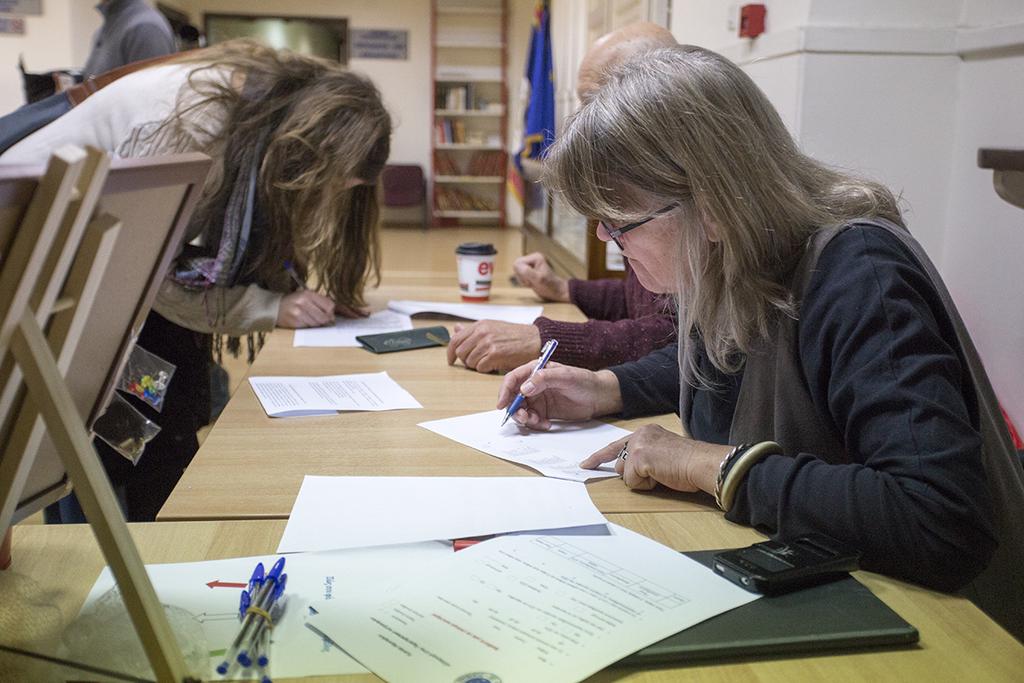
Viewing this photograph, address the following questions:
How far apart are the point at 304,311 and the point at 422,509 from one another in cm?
111

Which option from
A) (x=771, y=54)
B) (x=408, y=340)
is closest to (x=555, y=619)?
(x=408, y=340)

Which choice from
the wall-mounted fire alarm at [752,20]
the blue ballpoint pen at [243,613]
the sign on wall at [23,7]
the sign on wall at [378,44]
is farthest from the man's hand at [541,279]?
the sign on wall at [378,44]

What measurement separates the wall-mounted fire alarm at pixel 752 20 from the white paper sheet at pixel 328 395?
1.46 meters

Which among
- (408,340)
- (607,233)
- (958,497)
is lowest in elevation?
(408,340)

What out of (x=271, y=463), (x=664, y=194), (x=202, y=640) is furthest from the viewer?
(x=271, y=463)

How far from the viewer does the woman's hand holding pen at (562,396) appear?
1369mm

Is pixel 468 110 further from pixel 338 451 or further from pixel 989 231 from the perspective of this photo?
pixel 338 451

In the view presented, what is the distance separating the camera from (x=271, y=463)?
1197mm

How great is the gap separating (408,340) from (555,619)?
1204 millimetres

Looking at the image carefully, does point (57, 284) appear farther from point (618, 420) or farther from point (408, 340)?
point (408, 340)

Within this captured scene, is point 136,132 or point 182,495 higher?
point 136,132

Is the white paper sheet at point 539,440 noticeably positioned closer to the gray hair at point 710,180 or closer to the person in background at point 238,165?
the gray hair at point 710,180

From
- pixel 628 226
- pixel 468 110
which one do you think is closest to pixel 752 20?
pixel 628 226

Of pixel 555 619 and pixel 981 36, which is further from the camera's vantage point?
pixel 981 36
